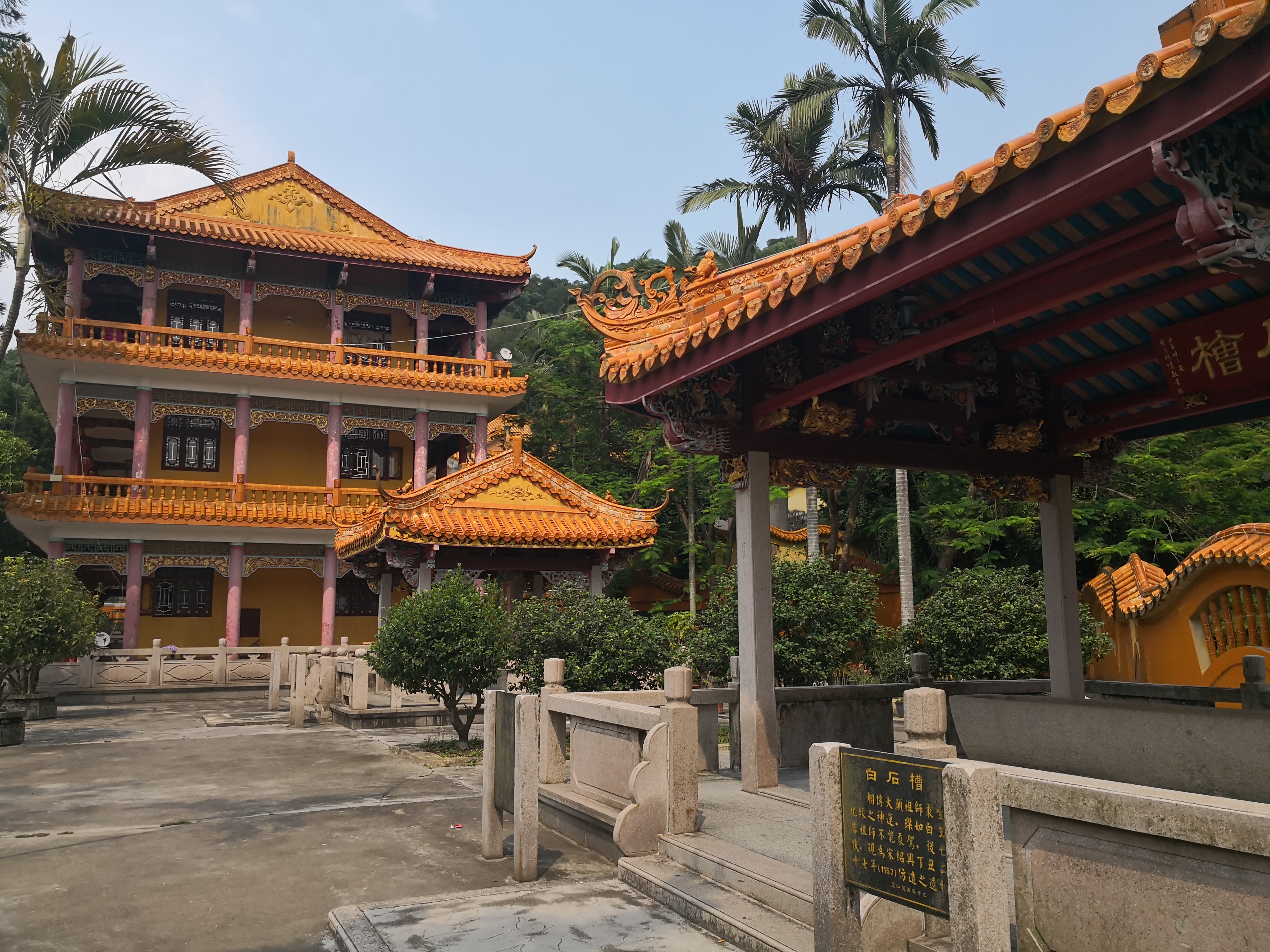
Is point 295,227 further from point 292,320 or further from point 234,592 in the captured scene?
point 234,592

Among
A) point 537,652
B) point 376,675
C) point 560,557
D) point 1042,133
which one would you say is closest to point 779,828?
point 1042,133

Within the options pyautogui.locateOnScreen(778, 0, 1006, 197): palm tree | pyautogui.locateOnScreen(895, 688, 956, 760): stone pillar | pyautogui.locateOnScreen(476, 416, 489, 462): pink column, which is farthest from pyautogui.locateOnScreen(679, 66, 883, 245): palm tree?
pyautogui.locateOnScreen(895, 688, 956, 760): stone pillar

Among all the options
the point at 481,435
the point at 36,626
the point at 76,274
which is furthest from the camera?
the point at 481,435

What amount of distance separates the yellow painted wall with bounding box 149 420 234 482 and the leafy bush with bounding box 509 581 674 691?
59.0 feet

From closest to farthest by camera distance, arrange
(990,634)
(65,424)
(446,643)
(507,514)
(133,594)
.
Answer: (990,634) < (446,643) < (507,514) < (133,594) < (65,424)

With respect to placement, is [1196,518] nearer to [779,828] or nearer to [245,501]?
[779,828]

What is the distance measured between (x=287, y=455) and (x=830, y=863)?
2716 cm

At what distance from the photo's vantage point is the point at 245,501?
25.0 meters

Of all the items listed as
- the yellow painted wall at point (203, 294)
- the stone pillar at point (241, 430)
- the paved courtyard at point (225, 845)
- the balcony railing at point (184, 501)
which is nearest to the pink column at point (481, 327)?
the balcony railing at point (184, 501)

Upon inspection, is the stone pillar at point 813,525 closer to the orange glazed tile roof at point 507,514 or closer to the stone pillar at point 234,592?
the orange glazed tile roof at point 507,514

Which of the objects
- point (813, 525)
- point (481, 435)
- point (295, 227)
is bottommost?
point (813, 525)

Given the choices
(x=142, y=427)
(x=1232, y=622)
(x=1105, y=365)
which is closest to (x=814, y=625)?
(x=1232, y=622)

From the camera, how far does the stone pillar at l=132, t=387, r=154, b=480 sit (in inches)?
968

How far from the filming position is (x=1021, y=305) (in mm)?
5273
